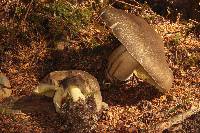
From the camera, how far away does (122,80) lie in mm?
5301

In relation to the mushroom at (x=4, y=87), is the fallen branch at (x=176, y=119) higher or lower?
lower

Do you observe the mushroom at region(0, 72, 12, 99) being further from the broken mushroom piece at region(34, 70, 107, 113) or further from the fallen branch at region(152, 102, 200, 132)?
the fallen branch at region(152, 102, 200, 132)

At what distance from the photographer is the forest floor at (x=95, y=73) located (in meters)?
4.89

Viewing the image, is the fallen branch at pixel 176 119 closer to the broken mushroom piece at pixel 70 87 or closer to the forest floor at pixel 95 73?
the forest floor at pixel 95 73

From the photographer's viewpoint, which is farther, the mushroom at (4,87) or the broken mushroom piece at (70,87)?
the mushroom at (4,87)

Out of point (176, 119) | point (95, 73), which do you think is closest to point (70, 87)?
point (95, 73)

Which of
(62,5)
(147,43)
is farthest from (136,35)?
(62,5)

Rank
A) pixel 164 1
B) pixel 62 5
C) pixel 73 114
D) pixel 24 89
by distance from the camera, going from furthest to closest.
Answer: pixel 164 1, pixel 62 5, pixel 24 89, pixel 73 114

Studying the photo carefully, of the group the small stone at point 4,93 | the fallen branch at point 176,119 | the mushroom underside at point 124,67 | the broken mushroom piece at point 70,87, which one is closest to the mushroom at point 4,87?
the small stone at point 4,93

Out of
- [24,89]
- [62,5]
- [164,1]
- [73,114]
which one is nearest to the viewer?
[73,114]

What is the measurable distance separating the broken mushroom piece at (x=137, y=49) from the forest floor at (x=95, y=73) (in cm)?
26

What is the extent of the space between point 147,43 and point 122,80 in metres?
0.70

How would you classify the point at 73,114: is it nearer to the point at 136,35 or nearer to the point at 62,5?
the point at 136,35

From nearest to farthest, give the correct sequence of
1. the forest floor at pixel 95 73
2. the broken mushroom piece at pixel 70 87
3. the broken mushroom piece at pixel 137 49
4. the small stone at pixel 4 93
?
the broken mushroom piece at pixel 137 49 → the broken mushroom piece at pixel 70 87 → the forest floor at pixel 95 73 → the small stone at pixel 4 93
